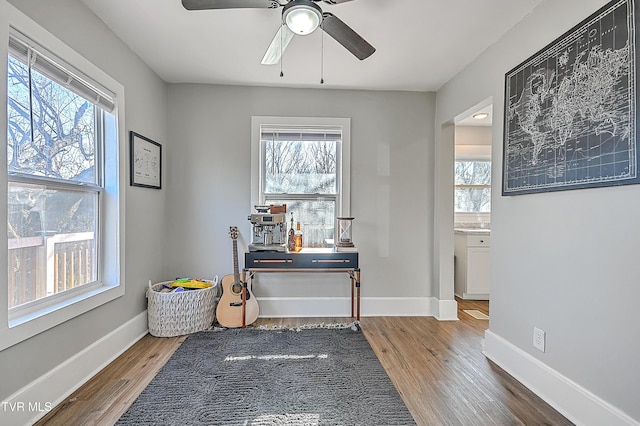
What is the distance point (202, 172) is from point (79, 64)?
4.92 feet

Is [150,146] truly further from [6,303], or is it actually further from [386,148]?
[386,148]

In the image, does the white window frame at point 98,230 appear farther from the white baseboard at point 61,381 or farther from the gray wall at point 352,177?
the gray wall at point 352,177

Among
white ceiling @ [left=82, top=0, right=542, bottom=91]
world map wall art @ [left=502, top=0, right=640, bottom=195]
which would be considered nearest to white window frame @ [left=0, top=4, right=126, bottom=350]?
white ceiling @ [left=82, top=0, right=542, bottom=91]

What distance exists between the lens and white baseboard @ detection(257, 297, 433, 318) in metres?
3.44

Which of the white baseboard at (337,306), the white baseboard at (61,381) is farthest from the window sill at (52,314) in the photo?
the white baseboard at (337,306)

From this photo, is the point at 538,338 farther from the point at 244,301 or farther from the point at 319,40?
the point at 319,40

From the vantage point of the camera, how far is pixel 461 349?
2670 millimetres

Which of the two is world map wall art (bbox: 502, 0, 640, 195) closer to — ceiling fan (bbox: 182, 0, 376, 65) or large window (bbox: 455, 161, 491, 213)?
ceiling fan (bbox: 182, 0, 376, 65)

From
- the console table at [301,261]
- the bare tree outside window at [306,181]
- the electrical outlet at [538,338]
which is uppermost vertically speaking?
the bare tree outside window at [306,181]

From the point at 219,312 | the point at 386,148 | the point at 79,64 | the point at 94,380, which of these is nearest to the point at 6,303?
the point at 94,380

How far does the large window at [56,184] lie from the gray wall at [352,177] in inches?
37.9

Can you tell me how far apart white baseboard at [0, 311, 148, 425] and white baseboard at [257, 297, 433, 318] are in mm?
1328

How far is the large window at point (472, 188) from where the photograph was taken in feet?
15.5

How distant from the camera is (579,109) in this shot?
5.63 feet
